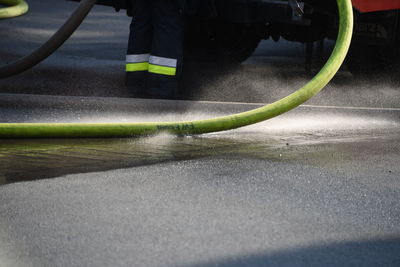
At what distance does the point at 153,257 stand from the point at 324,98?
11.5 ft

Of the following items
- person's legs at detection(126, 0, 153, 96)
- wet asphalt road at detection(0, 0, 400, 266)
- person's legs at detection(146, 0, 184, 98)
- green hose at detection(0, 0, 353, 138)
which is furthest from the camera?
person's legs at detection(126, 0, 153, 96)

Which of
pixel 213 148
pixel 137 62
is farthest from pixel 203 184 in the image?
pixel 137 62

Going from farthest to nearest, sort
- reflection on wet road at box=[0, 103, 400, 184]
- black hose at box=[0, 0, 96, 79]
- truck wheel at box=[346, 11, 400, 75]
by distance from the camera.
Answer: truck wheel at box=[346, 11, 400, 75] → black hose at box=[0, 0, 96, 79] → reflection on wet road at box=[0, 103, 400, 184]

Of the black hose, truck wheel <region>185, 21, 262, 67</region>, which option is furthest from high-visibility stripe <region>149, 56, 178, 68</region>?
truck wheel <region>185, 21, 262, 67</region>

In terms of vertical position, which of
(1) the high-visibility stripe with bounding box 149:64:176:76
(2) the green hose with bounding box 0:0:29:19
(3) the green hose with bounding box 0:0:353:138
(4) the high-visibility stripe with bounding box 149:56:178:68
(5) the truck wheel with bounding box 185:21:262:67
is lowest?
(2) the green hose with bounding box 0:0:29:19

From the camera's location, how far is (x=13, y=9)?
9.27 meters

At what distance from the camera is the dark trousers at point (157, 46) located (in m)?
5.54

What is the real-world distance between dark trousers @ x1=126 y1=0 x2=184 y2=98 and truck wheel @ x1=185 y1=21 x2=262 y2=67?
1.27m

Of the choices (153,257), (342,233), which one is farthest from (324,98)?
(153,257)

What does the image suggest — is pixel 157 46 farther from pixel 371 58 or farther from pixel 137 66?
pixel 371 58

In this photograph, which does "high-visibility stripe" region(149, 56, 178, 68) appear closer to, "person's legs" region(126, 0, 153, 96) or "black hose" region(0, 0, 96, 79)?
"person's legs" region(126, 0, 153, 96)

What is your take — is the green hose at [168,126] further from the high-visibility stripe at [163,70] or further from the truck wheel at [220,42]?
the truck wheel at [220,42]

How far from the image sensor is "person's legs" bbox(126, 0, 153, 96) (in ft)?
18.7

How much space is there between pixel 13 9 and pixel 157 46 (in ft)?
14.0
